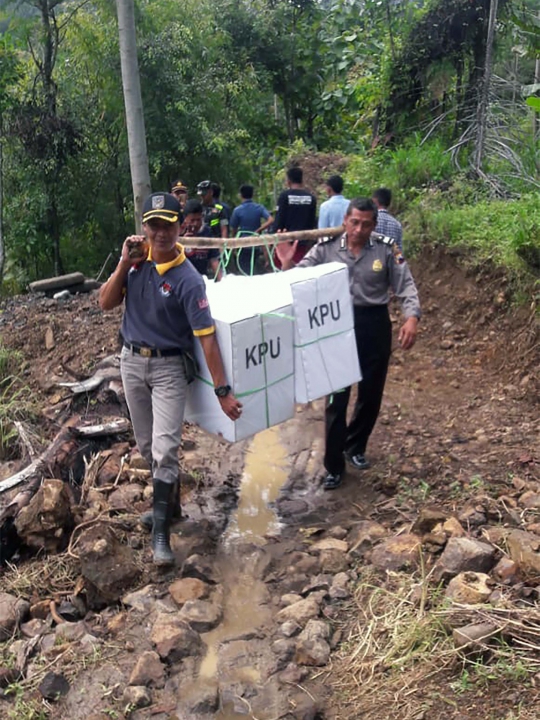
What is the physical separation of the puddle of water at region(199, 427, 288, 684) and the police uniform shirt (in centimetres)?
123

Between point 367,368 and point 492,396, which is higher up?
point 367,368

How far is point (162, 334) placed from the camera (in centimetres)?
373

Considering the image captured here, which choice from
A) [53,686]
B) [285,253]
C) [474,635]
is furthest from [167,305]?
[285,253]

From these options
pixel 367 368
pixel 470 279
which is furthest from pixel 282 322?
pixel 470 279

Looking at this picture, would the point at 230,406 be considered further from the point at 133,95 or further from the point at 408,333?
the point at 133,95

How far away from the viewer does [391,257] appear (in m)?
4.53

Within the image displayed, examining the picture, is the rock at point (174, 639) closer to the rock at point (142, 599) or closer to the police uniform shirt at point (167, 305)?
the rock at point (142, 599)

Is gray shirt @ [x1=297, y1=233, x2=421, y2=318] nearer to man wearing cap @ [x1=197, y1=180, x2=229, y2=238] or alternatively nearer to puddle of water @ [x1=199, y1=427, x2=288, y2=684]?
puddle of water @ [x1=199, y1=427, x2=288, y2=684]

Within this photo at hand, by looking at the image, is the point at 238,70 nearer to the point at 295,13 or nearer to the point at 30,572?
the point at 295,13

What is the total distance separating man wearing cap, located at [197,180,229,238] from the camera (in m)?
8.23

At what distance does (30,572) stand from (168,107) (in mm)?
8715

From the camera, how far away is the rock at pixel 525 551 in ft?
10.2

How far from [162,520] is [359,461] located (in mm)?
A: 1638

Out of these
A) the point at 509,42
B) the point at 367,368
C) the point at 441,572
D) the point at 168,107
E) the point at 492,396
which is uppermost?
the point at 509,42
